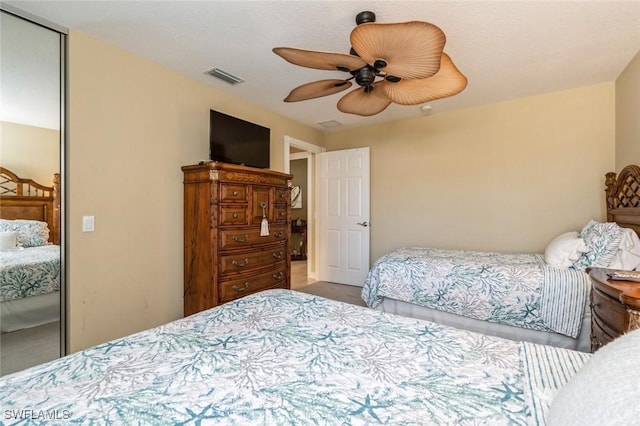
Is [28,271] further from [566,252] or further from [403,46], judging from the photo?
[566,252]

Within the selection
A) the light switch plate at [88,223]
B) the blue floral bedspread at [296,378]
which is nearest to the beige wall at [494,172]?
the blue floral bedspread at [296,378]

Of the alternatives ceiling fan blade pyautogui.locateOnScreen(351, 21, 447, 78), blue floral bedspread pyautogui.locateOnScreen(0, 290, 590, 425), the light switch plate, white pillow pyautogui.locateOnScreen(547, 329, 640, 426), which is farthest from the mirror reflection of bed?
white pillow pyautogui.locateOnScreen(547, 329, 640, 426)

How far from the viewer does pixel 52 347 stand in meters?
2.06

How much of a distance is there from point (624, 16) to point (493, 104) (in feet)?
5.31

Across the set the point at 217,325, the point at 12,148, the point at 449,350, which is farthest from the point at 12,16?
the point at 449,350

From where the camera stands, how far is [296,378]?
0.86 m

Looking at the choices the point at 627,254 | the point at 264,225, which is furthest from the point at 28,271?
the point at 627,254

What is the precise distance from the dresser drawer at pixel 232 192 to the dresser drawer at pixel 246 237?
29cm

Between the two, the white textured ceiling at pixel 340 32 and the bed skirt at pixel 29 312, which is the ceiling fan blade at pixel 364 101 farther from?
the bed skirt at pixel 29 312

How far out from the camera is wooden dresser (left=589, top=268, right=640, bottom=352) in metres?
1.29

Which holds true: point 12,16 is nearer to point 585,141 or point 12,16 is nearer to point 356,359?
point 356,359

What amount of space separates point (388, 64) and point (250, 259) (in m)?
2.01

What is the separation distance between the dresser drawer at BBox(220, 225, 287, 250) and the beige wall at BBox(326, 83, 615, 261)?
1.86 m

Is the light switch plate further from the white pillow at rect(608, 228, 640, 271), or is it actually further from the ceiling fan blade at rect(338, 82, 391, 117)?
the white pillow at rect(608, 228, 640, 271)
